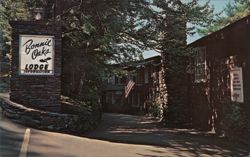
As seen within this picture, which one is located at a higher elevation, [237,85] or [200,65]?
[200,65]

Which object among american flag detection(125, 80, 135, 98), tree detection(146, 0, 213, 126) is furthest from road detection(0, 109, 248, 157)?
american flag detection(125, 80, 135, 98)

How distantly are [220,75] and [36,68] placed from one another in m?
7.93

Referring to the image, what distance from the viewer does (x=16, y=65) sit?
13500mm

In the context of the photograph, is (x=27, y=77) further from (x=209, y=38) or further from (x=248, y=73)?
(x=209, y=38)

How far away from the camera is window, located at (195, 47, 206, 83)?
67.6ft

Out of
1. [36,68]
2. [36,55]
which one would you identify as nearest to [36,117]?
[36,68]

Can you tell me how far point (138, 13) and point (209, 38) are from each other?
12.1ft

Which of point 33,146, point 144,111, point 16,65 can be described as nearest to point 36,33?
point 16,65

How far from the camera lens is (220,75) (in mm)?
18375

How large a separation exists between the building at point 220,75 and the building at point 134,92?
10786 mm

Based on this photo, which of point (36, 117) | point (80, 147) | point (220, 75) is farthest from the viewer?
point (220, 75)

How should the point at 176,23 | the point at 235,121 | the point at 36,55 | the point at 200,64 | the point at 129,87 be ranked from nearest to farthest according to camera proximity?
the point at 36,55 → the point at 235,121 → the point at 176,23 → the point at 200,64 → the point at 129,87

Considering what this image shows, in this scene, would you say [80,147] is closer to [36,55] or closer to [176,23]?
[36,55]

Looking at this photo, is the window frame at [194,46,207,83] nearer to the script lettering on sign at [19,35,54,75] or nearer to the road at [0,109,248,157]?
the road at [0,109,248,157]
